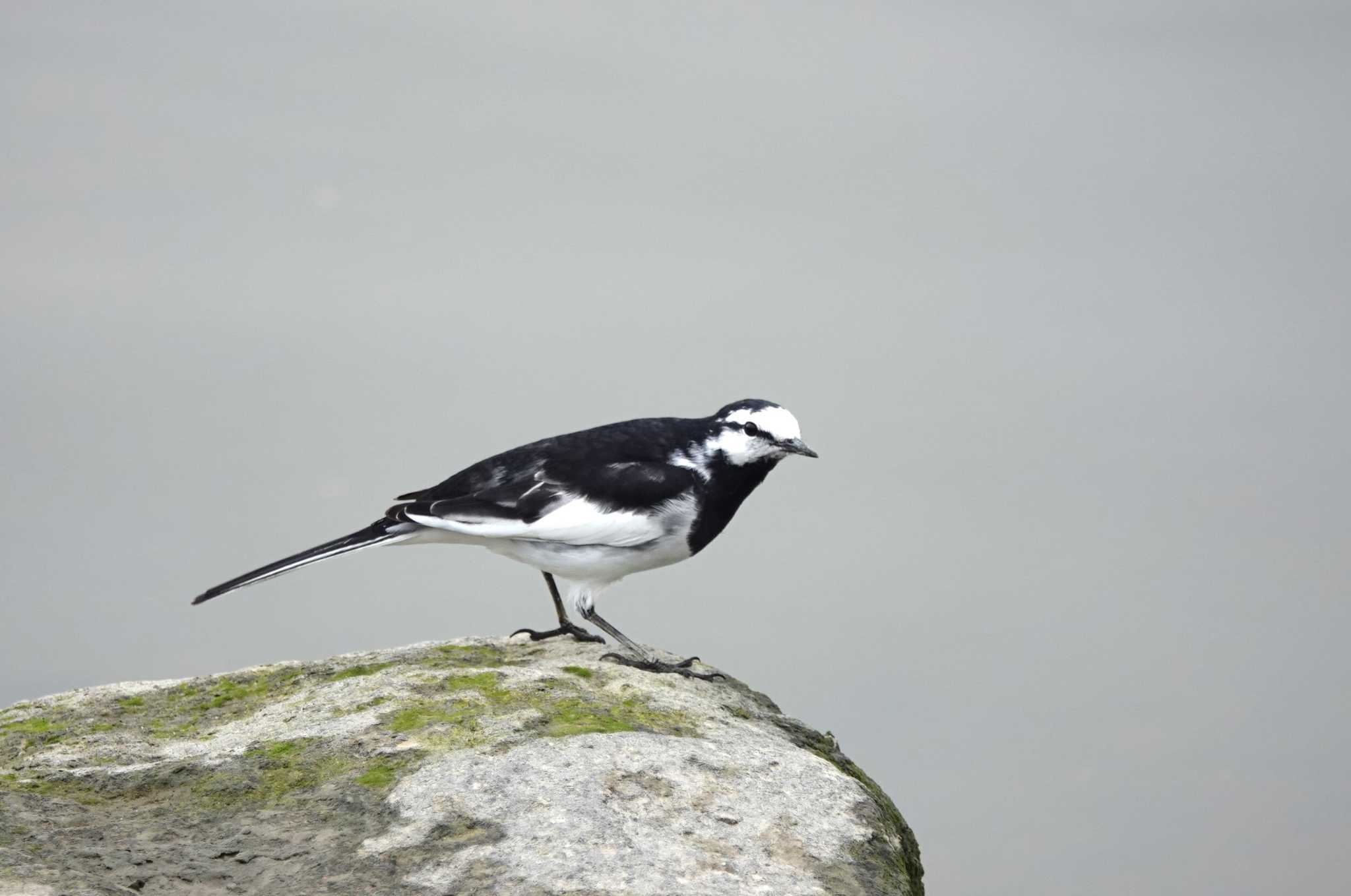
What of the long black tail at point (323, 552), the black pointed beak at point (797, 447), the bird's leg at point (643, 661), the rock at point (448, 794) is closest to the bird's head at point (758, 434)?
the black pointed beak at point (797, 447)

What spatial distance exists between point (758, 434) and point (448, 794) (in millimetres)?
2932

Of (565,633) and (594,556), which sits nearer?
(594,556)

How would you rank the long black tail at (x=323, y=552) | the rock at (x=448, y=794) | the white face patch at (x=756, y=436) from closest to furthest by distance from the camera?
the rock at (x=448, y=794) < the long black tail at (x=323, y=552) < the white face patch at (x=756, y=436)

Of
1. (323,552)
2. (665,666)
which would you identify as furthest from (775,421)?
(323,552)

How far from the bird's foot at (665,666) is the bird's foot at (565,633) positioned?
0.46 meters

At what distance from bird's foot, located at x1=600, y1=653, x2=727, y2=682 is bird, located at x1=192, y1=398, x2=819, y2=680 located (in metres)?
0.01

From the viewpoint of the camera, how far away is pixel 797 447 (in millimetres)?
7656

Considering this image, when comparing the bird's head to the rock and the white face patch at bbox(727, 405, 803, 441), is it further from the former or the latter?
the rock

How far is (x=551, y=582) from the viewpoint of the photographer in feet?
26.3

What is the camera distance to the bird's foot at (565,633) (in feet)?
26.0

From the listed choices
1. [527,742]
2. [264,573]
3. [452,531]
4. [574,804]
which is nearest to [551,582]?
[452,531]

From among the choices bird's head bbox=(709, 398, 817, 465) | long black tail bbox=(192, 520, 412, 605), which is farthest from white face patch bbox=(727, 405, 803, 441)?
long black tail bbox=(192, 520, 412, 605)

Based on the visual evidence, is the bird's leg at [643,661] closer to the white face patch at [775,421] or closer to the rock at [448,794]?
the rock at [448,794]

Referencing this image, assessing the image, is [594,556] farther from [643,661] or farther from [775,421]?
[775,421]
